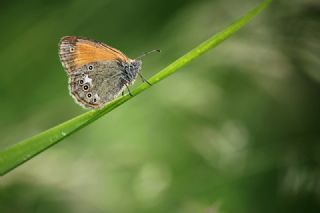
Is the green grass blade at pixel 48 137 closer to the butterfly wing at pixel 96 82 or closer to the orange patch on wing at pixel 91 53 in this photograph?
the butterfly wing at pixel 96 82

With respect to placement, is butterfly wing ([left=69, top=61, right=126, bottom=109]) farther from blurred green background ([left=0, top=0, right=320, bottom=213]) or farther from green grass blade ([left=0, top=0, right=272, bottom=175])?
green grass blade ([left=0, top=0, right=272, bottom=175])

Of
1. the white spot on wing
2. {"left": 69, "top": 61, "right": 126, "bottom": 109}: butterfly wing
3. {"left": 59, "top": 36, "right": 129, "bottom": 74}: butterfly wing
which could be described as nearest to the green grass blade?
{"left": 69, "top": 61, "right": 126, "bottom": 109}: butterfly wing

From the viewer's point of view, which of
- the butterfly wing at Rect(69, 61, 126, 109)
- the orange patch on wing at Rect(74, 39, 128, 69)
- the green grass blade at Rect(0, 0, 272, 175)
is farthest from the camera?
the orange patch on wing at Rect(74, 39, 128, 69)

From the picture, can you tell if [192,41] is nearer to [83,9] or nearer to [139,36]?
[139,36]

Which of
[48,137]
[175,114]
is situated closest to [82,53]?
[175,114]

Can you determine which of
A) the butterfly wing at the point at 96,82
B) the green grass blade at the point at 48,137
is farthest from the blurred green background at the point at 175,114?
the green grass blade at the point at 48,137
